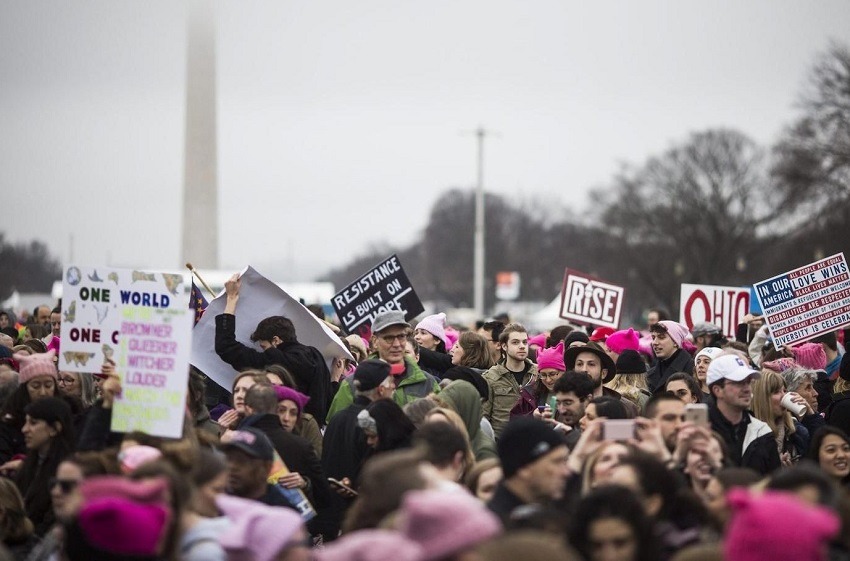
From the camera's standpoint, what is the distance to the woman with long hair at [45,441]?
8.10m

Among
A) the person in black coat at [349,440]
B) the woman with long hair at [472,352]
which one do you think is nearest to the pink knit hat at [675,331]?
the woman with long hair at [472,352]

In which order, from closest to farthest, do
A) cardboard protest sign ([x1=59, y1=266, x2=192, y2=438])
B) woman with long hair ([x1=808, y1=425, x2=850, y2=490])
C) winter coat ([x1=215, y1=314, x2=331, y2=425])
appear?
cardboard protest sign ([x1=59, y1=266, x2=192, y2=438]), woman with long hair ([x1=808, y1=425, x2=850, y2=490]), winter coat ([x1=215, y1=314, x2=331, y2=425])

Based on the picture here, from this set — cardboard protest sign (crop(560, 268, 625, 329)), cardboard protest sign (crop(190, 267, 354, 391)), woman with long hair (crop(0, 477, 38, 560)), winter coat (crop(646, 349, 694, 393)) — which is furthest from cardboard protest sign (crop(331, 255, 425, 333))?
woman with long hair (crop(0, 477, 38, 560))

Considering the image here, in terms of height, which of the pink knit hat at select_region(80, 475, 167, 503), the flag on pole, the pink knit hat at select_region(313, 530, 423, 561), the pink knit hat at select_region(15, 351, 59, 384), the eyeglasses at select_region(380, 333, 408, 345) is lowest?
the pink knit hat at select_region(313, 530, 423, 561)

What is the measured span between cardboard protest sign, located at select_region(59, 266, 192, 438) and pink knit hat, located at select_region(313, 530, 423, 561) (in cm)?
264

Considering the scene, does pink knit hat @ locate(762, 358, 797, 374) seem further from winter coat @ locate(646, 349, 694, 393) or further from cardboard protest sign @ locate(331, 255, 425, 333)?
cardboard protest sign @ locate(331, 255, 425, 333)

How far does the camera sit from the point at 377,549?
16.4 ft

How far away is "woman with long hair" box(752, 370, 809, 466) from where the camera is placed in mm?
10031

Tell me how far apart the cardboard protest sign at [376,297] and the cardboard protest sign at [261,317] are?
26.0 inches

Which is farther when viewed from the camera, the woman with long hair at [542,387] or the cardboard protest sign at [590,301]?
the cardboard protest sign at [590,301]

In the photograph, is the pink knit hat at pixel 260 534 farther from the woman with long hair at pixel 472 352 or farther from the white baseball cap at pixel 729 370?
the woman with long hair at pixel 472 352

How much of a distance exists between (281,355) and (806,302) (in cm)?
475

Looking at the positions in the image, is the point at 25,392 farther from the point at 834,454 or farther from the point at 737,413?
the point at 834,454

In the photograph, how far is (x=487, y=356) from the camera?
40.9 feet
